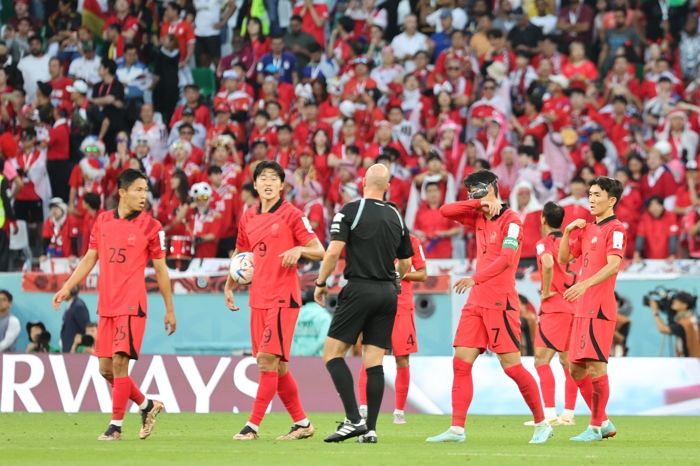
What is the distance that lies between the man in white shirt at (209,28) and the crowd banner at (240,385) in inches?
424

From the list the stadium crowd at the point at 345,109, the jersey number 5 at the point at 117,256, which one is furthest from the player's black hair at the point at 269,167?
the stadium crowd at the point at 345,109

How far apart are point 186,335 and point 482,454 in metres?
9.98

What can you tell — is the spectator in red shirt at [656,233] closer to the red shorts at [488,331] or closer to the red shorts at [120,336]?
the red shorts at [488,331]

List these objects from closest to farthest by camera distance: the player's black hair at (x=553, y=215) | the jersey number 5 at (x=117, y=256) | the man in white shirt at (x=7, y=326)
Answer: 1. the jersey number 5 at (x=117, y=256)
2. the player's black hair at (x=553, y=215)
3. the man in white shirt at (x=7, y=326)

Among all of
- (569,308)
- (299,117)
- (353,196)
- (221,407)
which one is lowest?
(221,407)

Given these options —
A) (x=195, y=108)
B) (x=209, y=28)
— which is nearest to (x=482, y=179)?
(x=195, y=108)

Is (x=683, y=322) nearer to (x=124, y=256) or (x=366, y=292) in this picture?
(x=366, y=292)

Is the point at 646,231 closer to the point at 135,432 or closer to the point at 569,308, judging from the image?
the point at 569,308

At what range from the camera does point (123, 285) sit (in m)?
12.6

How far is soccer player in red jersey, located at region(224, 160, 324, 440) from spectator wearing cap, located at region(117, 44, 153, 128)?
13880mm

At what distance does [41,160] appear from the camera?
24641 millimetres

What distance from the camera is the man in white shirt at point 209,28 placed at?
2748 centimetres

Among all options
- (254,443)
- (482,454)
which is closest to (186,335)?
(254,443)

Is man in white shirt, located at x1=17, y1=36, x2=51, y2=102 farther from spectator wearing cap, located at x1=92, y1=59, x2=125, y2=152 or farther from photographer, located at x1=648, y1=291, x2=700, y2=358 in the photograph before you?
photographer, located at x1=648, y1=291, x2=700, y2=358
